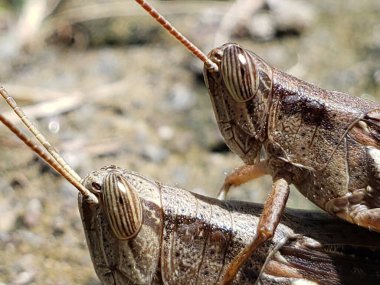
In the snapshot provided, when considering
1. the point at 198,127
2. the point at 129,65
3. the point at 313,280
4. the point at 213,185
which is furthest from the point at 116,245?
the point at 129,65

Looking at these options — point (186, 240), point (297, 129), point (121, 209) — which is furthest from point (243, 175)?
point (121, 209)

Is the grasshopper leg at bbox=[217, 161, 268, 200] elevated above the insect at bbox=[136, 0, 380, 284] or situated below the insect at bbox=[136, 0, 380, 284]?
below

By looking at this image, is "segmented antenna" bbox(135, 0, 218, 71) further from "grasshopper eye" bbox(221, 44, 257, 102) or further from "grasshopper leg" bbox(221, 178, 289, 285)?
"grasshopper leg" bbox(221, 178, 289, 285)

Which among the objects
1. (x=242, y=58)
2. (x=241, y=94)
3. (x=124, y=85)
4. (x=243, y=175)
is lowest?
(x=243, y=175)

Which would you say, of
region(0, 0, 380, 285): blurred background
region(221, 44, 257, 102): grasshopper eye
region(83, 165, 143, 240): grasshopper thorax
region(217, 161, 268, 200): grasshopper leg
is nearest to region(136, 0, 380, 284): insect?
region(221, 44, 257, 102): grasshopper eye

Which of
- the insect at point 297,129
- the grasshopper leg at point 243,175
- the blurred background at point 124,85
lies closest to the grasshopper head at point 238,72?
the insect at point 297,129

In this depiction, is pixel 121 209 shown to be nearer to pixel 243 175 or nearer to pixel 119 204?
pixel 119 204
